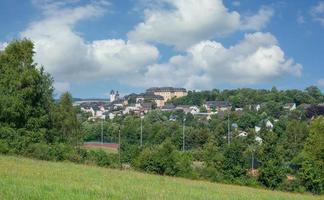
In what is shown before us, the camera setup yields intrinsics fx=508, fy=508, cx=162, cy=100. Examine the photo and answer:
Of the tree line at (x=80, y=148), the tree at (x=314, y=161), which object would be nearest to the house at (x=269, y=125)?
the tree line at (x=80, y=148)

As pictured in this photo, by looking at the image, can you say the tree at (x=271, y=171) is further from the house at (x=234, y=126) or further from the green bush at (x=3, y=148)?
the house at (x=234, y=126)

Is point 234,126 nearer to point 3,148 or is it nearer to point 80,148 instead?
point 80,148

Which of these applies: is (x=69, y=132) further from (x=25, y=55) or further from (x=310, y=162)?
(x=310, y=162)

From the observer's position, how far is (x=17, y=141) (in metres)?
38.3

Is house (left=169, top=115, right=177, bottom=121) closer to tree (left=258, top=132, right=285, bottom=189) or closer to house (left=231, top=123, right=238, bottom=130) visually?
house (left=231, top=123, right=238, bottom=130)

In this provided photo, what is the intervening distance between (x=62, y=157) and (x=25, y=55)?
10.6m

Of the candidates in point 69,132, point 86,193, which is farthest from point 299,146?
point 86,193

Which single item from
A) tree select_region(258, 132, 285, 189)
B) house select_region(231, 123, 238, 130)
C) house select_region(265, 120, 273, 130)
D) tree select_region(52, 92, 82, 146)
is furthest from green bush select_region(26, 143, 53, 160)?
house select_region(231, 123, 238, 130)

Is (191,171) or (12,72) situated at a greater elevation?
(12,72)

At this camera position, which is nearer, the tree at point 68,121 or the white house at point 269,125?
the tree at point 68,121

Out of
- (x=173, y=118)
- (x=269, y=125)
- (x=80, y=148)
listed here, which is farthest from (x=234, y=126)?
(x=80, y=148)

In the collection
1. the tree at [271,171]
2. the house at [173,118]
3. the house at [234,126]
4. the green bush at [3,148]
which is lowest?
the tree at [271,171]

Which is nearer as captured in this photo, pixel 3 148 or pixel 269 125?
pixel 3 148

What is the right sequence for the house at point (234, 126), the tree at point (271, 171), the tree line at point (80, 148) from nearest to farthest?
the tree line at point (80, 148) < the tree at point (271, 171) < the house at point (234, 126)
